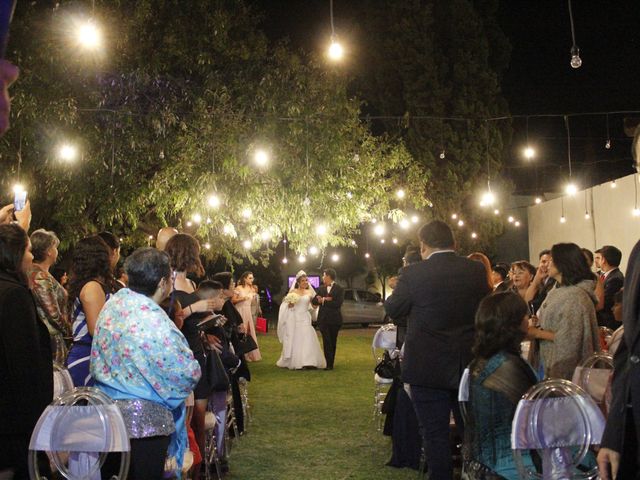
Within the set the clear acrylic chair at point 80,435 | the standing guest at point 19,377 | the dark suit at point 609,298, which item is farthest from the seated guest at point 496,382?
the dark suit at point 609,298

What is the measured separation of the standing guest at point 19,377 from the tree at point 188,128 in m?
8.62

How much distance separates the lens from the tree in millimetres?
12258

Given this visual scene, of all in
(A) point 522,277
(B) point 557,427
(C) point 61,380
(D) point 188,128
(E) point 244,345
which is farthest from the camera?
(D) point 188,128

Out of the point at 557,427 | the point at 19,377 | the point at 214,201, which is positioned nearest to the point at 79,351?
the point at 19,377

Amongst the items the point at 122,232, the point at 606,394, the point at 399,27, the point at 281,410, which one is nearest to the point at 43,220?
the point at 122,232

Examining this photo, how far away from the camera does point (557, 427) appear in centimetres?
368

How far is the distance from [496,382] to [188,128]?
1070 cm

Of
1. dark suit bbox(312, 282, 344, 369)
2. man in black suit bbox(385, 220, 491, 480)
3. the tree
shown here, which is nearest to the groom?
dark suit bbox(312, 282, 344, 369)

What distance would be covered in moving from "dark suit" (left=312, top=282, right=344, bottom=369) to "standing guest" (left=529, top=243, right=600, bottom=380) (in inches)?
375

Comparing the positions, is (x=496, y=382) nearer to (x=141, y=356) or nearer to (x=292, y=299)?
(x=141, y=356)

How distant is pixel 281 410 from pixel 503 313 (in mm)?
6547

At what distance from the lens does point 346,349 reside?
19688 millimetres

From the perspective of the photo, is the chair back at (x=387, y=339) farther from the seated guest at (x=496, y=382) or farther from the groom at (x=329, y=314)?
the groom at (x=329, y=314)

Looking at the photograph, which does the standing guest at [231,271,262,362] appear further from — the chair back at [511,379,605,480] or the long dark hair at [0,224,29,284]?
the chair back at [511,379,605,480]
